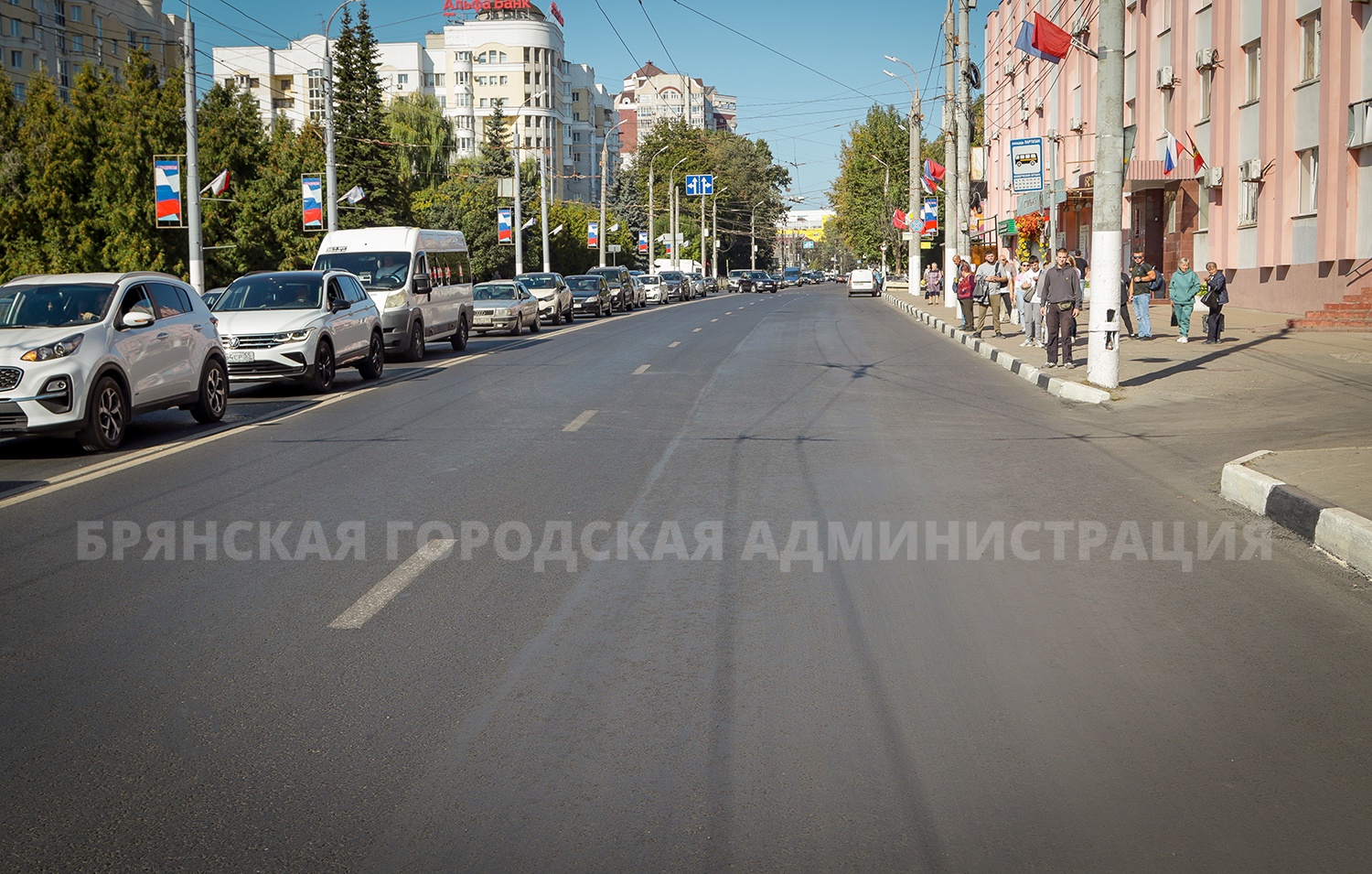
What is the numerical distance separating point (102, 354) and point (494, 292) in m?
23.4

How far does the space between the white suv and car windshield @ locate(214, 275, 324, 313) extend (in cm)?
385

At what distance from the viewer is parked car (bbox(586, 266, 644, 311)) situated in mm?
53625

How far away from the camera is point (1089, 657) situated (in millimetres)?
5750

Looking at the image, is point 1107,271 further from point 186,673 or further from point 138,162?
point 138,162

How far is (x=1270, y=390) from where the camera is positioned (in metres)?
16.8

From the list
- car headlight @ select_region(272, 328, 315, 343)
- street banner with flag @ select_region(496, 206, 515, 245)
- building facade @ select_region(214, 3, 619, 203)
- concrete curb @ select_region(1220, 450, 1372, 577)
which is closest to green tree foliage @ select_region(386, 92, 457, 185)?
street banner with flag @ select_region(496, 206, 515, 245)

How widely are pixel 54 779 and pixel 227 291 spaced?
1644cm

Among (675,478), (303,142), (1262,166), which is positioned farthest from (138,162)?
(675,478)

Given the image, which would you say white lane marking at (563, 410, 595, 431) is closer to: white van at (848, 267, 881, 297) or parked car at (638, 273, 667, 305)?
parked car at (638, 273, 667, 305)

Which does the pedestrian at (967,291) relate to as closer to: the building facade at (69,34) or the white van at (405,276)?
the white van at (405,276)

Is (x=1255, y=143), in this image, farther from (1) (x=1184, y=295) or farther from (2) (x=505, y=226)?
(2) (x=505, y=226)

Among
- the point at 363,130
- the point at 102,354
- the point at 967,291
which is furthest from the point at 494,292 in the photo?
the point at 363,130

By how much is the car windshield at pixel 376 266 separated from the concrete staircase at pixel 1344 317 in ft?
58.8

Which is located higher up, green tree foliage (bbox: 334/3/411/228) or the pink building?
green tree foliage (bbox: 334/3/411/228)
